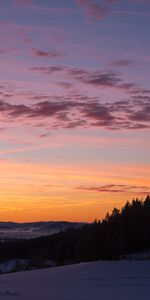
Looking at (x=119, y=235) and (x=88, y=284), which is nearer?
(x=88, y=284)

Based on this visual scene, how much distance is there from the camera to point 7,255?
8356 cm

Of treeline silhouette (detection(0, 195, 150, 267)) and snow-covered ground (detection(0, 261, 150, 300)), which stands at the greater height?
treeline silhouette (detection(0, 195, 150, 267))

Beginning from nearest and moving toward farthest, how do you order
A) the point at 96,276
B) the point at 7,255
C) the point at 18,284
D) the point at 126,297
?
the point at 126,297
the point at 18,284
the point at 96,276
the point at 7,255

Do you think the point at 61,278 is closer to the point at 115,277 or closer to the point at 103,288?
the point at 115,277

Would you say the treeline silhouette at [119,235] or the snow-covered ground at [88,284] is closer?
the snow-covered ground at [88,284]

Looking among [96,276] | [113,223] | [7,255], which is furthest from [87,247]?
[7,255]

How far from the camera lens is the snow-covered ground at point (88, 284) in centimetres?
1016

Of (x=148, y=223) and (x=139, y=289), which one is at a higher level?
(x=148, y=223)

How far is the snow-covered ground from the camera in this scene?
10164 millimetres

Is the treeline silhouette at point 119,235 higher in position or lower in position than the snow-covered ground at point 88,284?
higher

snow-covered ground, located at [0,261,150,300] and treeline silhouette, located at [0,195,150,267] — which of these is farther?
treeline silhouette, located at [0,195,150,267]

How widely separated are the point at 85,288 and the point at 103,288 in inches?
13.9

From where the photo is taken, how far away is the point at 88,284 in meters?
12.0

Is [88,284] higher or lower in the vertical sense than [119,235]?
lower
